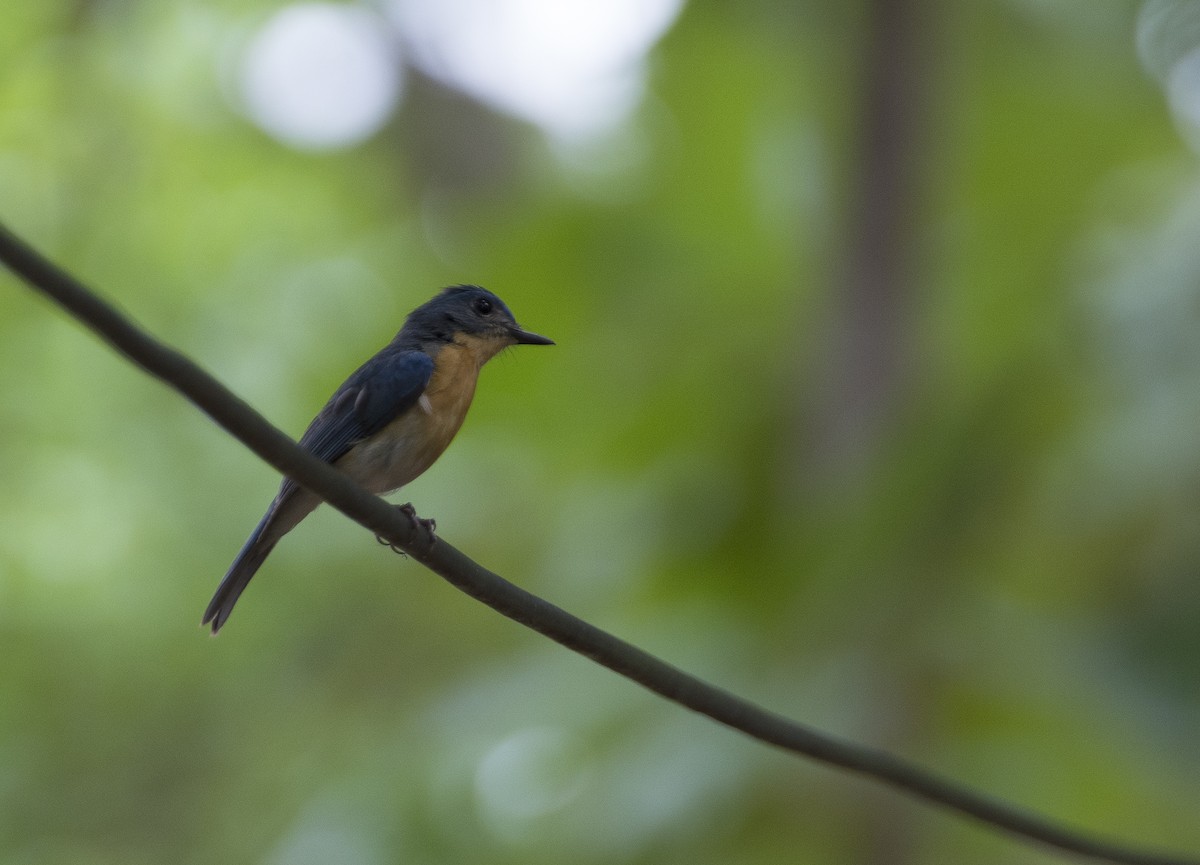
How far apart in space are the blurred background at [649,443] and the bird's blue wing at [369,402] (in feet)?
7.97

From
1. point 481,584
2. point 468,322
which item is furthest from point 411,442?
point 481,584

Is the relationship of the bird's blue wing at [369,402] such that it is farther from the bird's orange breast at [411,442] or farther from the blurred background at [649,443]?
the blurred background at [649,443]

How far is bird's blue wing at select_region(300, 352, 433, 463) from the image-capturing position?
9.03 ft

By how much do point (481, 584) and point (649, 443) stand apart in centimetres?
508

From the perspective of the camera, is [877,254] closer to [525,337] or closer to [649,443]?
[649,443]

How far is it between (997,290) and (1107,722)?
3.52m

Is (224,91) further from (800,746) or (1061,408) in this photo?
(800,746)

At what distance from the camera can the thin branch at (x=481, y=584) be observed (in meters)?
1.00

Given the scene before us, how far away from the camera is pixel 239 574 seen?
248 cm

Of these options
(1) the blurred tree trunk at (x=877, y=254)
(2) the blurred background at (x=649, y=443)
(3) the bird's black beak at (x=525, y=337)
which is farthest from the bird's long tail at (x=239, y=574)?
(1) the blurred tree trunk at (x=877, y=254)

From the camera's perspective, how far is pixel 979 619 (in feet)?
16.5

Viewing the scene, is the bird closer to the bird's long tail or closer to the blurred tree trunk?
the bird's long tail

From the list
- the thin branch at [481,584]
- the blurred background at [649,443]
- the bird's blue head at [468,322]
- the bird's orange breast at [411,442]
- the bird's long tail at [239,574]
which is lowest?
the thin branch at [481,584]

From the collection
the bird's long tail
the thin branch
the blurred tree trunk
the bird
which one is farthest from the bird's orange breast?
the blurred tree trunk
